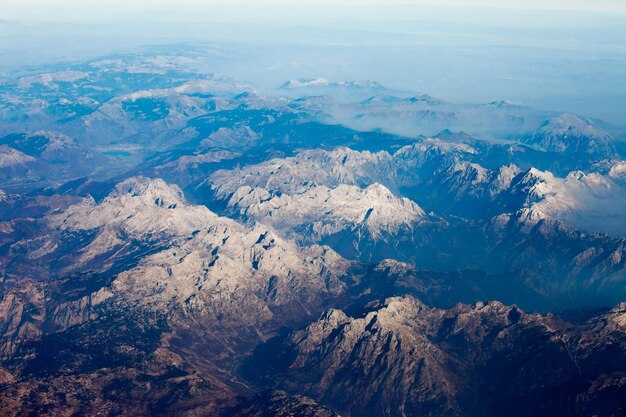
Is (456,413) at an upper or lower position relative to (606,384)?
lower

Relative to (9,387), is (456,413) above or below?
below

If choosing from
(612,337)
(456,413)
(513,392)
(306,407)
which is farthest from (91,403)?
(612,337)

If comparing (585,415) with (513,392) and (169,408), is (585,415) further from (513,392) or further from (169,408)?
(169,408)

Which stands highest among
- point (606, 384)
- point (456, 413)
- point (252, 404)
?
point (606, 384)

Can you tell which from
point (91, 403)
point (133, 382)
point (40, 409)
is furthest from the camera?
point (133, 382)

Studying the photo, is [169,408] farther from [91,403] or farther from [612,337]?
[612,337]

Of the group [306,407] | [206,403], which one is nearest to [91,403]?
[206,403]

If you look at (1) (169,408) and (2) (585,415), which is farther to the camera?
(1) (169,408)

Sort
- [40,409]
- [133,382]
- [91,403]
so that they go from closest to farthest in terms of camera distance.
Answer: [40,409] < [91,403] < [133,382]
